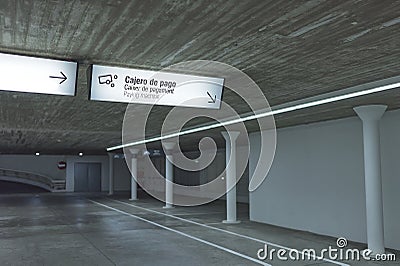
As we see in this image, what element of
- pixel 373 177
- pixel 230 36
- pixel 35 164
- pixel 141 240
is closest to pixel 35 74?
pixel 230 36

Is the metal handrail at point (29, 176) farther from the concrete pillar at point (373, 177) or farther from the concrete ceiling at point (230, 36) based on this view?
the concrete ceiling at point (230, 36)

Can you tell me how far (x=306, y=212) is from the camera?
10031 mm

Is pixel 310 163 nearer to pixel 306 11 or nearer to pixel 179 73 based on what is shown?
pixel 179 73

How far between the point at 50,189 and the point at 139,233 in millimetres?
22101

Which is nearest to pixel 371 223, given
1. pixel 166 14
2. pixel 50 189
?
pixel 166 14

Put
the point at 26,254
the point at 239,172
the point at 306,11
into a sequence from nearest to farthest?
the point at 306,11 < the point at 26,254 < the point at 239,172

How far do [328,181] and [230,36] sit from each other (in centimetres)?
656

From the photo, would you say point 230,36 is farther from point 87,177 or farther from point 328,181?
point 87,177

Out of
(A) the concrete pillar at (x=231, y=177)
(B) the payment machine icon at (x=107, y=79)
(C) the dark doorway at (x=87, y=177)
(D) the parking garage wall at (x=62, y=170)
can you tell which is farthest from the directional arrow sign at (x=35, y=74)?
(C) the dark doorway at (x=87, y=177)

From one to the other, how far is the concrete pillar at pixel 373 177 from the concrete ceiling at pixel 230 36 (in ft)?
4.67

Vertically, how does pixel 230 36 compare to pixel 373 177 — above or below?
above

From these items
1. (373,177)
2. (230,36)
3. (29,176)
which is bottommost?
(29,176)

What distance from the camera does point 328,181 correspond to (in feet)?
30.8

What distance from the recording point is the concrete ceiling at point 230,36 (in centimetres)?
312
